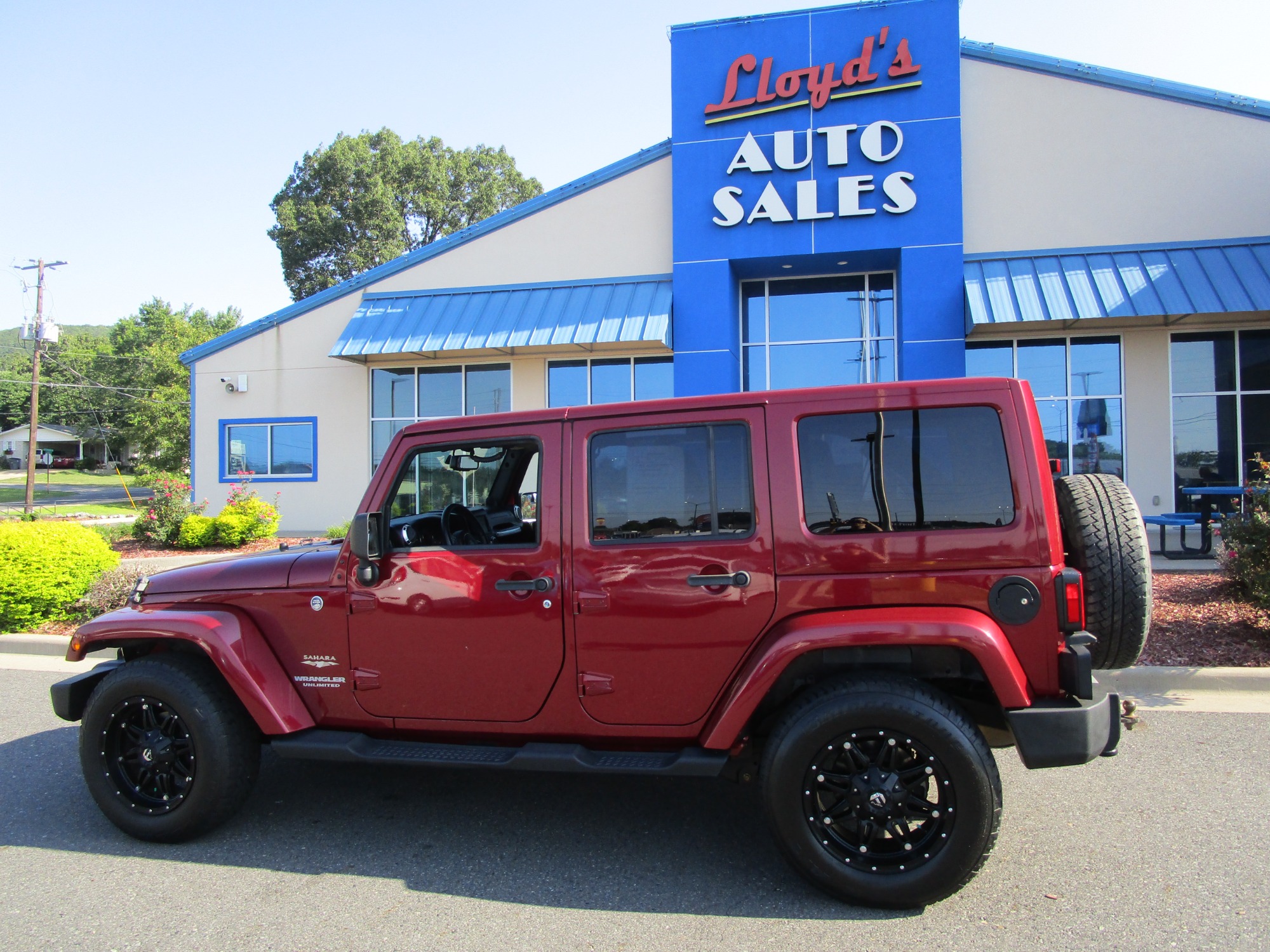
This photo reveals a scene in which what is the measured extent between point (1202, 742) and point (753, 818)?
9.64 ft

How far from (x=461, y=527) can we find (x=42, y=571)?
7.21 metres

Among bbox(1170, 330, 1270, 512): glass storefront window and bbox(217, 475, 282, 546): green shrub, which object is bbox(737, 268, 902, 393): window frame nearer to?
bbox(1170, 330, 1270, 512): glass storefront window

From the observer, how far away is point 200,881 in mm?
3314

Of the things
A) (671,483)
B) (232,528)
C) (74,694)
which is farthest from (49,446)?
(671,483)

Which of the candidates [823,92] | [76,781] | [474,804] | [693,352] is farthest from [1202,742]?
[823,92]

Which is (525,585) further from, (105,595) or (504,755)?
(105,595)

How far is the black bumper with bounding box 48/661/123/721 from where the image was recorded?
3.83 meters

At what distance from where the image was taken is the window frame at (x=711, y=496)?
3.25m

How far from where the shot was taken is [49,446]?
9275cm

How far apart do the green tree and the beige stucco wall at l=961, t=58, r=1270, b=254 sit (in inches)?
1243

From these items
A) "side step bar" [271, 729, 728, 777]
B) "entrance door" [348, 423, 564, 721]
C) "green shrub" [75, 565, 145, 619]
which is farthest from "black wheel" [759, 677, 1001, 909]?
"green shrub" [75, 565, 145, 619]

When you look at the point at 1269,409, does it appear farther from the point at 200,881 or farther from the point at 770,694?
the point at 200,881

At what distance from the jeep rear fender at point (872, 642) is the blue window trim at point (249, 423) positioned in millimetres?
15980

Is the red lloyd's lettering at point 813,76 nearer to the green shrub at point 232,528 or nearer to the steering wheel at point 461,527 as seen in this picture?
the green shrub at point 232,528
